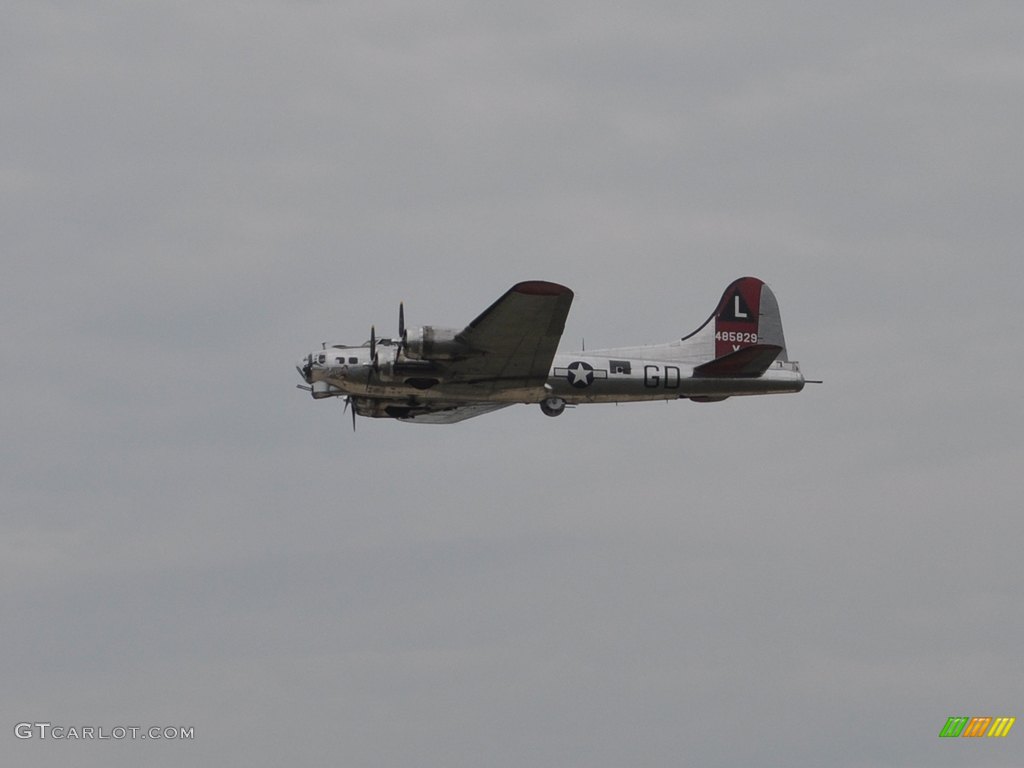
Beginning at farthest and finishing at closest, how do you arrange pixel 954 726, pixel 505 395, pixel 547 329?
pixel 505 395 → pixel 547 329 → pixel 954 726

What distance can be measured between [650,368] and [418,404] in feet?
21.9

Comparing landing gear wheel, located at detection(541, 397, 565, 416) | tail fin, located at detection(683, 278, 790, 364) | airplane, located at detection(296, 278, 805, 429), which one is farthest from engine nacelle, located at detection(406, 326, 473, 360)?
tail fin, located at detection(683, 278, 790, 364)

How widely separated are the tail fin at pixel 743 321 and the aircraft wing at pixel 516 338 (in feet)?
21.0

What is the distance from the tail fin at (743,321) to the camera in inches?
1858

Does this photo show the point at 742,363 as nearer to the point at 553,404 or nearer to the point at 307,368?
the point at 553,404

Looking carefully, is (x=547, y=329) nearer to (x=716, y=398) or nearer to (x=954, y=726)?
(x=716, y=398)

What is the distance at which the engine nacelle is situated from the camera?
1649 inches

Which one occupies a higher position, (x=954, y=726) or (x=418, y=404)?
(x=418, y=404)

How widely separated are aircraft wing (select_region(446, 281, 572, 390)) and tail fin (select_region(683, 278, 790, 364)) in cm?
639

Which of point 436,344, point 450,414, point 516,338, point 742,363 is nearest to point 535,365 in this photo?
A: point 516,338

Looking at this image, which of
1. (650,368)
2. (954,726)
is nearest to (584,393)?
(650,368)

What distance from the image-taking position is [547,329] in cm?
4100

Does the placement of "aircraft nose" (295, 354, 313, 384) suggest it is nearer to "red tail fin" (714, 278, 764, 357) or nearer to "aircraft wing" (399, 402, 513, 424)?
"aircraft wing" (399, 402, 513, 424)

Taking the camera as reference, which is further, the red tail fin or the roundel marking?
the red tail fin
